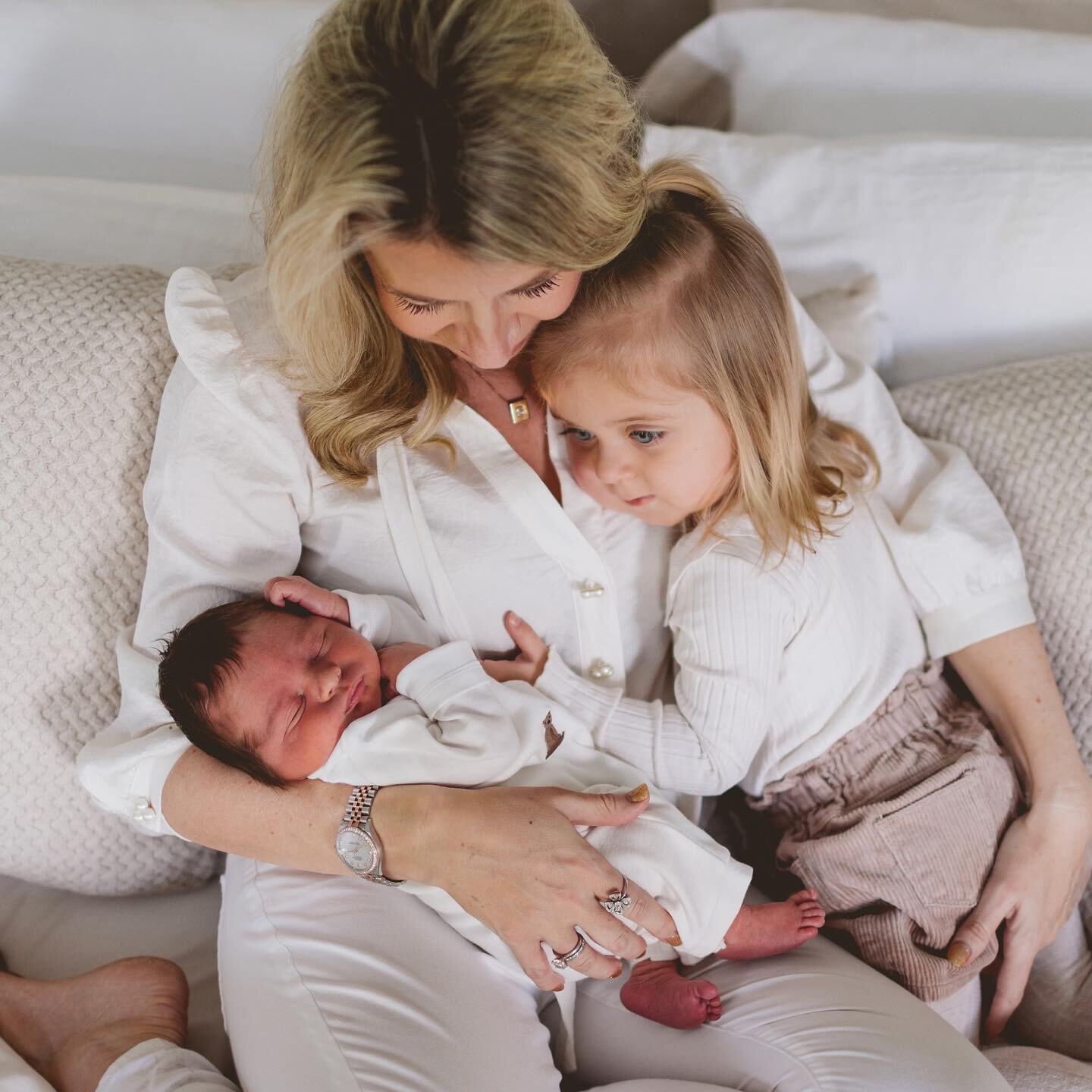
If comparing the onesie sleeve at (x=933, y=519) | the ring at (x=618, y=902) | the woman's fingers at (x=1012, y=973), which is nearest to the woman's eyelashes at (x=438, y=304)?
the onesie sleeve at (x=933, y=519)

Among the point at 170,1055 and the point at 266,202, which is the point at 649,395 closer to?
the point at 266,202

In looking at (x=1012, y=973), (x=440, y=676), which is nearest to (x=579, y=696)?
(x=440, y=676)

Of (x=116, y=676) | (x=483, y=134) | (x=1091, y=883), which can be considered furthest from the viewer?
(x=1091, y=883)

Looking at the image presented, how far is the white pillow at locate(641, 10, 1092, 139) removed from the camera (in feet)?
5.24

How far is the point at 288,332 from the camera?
3.40 feet

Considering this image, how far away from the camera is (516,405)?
1281mm

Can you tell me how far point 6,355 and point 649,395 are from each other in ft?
2.60

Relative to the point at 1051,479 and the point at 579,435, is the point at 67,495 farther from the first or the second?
the point at 1051,479

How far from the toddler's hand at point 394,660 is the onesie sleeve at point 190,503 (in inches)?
7.8

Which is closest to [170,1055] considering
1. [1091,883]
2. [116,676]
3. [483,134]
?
[116,676]

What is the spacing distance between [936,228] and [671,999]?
1163mm

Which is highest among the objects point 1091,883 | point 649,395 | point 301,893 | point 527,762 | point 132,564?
point 649,395

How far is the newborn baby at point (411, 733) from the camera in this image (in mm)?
1069

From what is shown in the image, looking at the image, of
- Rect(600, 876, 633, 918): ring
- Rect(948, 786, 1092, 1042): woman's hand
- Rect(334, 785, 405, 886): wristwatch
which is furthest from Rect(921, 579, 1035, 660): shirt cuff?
Rect(334, 785, 405, 886): wristwatch
